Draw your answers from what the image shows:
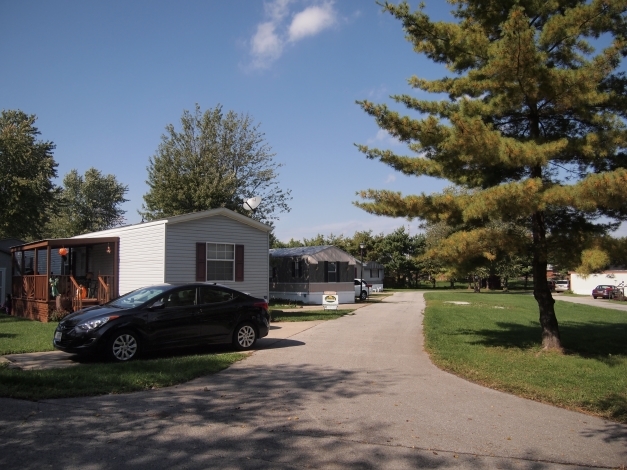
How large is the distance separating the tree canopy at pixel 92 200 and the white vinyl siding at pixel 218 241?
3967cm

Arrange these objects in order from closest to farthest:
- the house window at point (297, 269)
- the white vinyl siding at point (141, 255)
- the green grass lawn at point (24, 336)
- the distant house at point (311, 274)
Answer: the green grass lawn at point (24, 336)
the white vinyl siding at point (141, 255)
the distant house at point (311, 274)
the house window at point (297, 269)

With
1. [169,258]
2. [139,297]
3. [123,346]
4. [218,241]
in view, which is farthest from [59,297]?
[123,346]

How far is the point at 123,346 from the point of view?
9.29 meters

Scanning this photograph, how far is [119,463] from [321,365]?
5350 mm

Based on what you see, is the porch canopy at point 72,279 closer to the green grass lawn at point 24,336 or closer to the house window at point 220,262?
the green grass lawn at point 24,336

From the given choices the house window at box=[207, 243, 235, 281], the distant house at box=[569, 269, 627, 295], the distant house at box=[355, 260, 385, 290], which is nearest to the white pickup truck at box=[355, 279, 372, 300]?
the distant house at box=[355, 260, 385, 290]

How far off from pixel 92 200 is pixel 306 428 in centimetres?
5640

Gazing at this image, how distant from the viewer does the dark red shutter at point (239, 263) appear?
17.6 m

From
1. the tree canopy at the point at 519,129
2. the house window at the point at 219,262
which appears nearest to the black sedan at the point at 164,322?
the tree canopy at the point at 519,129

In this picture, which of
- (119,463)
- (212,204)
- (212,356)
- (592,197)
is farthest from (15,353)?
(212,204)

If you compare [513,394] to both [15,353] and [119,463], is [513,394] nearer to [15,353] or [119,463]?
[119,463]

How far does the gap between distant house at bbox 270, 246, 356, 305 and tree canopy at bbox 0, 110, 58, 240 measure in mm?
13007

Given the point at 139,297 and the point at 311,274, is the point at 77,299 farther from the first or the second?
the point at 311,274

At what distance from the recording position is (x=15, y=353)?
404 inches
